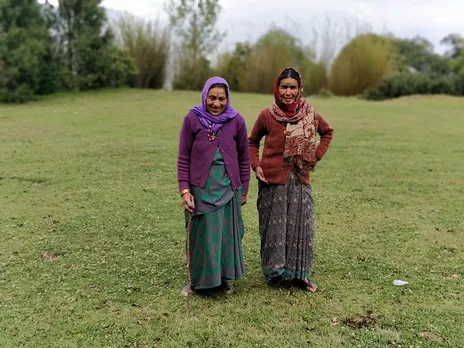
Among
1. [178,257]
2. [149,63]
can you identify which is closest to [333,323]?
[178,257]

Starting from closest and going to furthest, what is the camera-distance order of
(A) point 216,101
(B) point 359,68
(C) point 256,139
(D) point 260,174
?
1. (A) point 216,101
2. (D) point 260,174
3. (C) point 256,139
4. (B) point 359,68

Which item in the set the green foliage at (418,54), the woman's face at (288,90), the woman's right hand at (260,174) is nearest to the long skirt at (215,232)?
the woman's right hand at (260,174)

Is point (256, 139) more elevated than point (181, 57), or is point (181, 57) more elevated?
point (181, 57)

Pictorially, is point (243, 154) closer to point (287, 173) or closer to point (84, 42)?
point (287, 173)

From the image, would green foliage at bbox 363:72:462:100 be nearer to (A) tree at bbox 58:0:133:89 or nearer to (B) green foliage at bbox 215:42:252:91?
(B) green foliage at bbox 215:42:252:91

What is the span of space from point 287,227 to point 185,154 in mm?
840

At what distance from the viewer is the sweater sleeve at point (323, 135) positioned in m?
3.15

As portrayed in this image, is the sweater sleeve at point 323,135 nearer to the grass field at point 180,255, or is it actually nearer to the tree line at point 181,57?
the grass field at point 180,255

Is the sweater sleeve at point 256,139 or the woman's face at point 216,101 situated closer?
the woman's face at point 216,101

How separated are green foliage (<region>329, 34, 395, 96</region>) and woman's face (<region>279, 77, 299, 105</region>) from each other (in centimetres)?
1804

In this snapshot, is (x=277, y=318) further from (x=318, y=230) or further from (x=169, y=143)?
(x=169, y=143)

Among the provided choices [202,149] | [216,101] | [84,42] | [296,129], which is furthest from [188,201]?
[84,42]

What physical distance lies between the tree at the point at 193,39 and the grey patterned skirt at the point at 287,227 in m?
16.3

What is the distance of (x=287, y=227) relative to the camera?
10.2 ft
